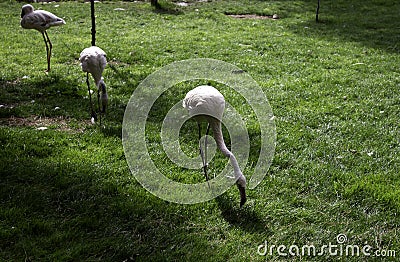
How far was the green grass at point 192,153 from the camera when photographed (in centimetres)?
341

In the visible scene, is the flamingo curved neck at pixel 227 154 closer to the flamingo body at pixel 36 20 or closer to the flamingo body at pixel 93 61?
the flamingo body at pixel 93 61

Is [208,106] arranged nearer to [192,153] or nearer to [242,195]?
Result: [242,195]

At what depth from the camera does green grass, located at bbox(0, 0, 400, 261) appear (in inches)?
134

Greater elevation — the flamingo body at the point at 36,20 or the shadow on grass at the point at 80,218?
the flamingo body at the point at 36,20

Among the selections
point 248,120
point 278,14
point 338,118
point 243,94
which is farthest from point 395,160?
point 278,14

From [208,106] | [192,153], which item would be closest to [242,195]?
[208,106]

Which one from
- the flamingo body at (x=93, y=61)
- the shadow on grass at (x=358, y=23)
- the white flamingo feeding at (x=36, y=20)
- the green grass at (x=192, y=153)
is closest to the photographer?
the green grass at (x=192, y=153)

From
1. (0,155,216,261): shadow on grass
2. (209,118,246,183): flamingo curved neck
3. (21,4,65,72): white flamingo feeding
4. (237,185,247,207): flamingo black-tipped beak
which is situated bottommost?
(0,155,216,261): shadow on grass

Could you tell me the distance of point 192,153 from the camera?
15.5ft

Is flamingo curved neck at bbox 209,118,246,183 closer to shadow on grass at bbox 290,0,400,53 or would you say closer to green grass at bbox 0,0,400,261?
green grass at bbox 0,0,400,261

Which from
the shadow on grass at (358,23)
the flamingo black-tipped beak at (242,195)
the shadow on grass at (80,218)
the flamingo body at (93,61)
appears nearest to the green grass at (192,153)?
the shadow on grass at (80,218)

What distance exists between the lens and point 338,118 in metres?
5.65

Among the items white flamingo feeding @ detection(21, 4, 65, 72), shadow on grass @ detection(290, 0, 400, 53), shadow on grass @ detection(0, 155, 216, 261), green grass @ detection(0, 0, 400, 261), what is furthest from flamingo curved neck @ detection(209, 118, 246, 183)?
shadow on grass @ detection(290, 0, 400, 53)

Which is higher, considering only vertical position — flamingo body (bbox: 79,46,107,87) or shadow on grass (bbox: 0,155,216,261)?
flamingo body (bbox: 79,46,107,87)
